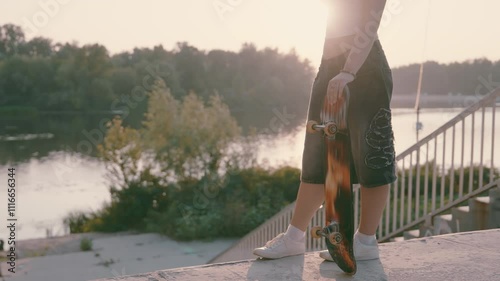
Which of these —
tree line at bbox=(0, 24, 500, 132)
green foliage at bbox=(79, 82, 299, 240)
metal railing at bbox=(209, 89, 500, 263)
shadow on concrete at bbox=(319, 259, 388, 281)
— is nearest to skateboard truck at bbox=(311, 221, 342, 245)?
shadow on concrete at bbox=(319, 259, 388, 281)

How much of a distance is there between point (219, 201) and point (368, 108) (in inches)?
438

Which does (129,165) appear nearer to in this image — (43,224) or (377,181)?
(43,224)

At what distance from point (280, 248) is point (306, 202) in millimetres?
234

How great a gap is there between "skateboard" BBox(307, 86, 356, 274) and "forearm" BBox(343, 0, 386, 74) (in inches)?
4.3

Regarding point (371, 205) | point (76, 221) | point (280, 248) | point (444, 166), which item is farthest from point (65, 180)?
point (371, 205)

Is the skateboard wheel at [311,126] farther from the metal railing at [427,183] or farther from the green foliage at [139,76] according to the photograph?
the green foliage at [139,76]

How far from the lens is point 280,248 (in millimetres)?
2486

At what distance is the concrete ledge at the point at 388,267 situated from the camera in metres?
2.23

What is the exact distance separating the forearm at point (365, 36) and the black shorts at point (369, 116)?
0.05m

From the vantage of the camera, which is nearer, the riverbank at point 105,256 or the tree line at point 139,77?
the riverbank at point 105,256

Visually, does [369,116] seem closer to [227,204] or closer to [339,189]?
[339,189]

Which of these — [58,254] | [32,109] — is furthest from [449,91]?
[32,109]

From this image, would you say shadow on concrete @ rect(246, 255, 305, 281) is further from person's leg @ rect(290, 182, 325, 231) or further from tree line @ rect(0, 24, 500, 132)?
tree line @ rect(0, 24, 500, 132)

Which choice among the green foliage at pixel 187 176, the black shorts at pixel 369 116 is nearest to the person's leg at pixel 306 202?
the black shorts at pixel 369 116
